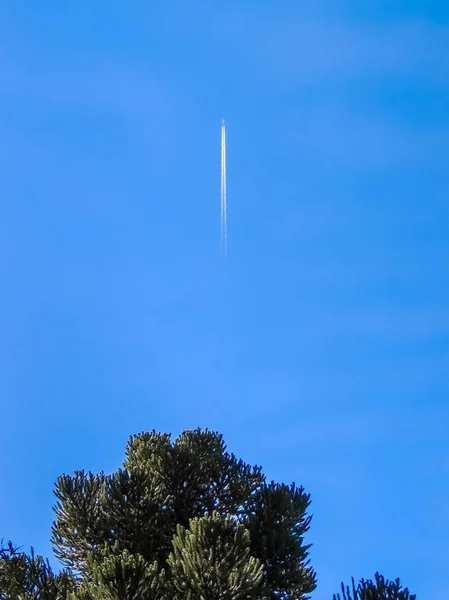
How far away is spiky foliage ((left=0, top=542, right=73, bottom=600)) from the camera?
10.4 m

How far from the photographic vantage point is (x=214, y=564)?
30.5ft

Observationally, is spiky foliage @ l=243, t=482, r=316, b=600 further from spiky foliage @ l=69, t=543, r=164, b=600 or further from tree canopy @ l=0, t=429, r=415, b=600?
spiky foliage @ l=69, t=543, r=164, b=600

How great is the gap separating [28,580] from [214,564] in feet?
10.5

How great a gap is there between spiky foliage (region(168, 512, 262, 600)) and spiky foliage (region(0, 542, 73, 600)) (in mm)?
2096

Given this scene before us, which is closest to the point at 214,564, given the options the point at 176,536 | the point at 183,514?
the point at 176,536

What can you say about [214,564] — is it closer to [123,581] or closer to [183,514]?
[123,581]

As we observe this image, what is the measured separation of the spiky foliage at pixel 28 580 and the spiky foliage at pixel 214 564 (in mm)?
2096

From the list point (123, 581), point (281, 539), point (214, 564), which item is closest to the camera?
point (123, 581)

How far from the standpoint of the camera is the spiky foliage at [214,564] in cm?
905

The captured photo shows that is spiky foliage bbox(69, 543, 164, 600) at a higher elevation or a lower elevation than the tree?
lower

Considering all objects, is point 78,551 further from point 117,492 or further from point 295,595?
point 295,595

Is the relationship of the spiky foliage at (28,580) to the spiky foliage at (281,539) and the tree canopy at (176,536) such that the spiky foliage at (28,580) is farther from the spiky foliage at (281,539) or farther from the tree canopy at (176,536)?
the spiky foliage at (281,539)

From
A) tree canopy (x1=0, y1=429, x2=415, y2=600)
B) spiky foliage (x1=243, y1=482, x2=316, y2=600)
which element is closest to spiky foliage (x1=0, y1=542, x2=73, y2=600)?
tree canopy (x1=0, y1=429, x2=415, y2=600)

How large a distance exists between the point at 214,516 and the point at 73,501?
2833 mm
